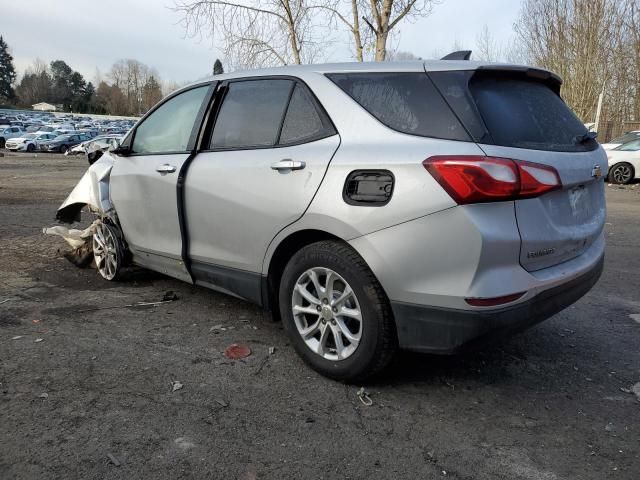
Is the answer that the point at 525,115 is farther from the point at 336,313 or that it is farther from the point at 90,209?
the point at 90,209

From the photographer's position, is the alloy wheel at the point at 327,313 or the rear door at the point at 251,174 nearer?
the alloy wheel at the point at 327,313

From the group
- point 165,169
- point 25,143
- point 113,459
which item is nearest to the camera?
point 113,459

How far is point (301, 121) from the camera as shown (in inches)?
129

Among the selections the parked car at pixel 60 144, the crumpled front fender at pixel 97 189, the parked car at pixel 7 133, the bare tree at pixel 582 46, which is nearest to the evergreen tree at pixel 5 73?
the parked car at pixel 7 133

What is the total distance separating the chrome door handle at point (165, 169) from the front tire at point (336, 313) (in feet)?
4.37

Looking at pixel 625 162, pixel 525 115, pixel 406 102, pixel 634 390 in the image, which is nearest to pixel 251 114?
pixel 406 102

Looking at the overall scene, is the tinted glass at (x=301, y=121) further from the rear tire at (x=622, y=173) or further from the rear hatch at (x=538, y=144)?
the rear tire at (x=622, y=173)

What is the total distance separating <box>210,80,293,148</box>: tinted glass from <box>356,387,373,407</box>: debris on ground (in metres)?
1.57

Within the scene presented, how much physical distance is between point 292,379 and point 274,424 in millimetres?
504

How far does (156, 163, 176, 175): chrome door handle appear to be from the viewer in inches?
158

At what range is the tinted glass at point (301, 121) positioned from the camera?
317 cm

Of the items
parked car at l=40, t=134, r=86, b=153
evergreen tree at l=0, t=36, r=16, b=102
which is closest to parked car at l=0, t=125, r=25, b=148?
parked car at l=40, t=134, r=86, b=153

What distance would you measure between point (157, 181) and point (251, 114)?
102 centimetres

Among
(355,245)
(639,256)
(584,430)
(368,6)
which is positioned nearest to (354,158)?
(355,245)
